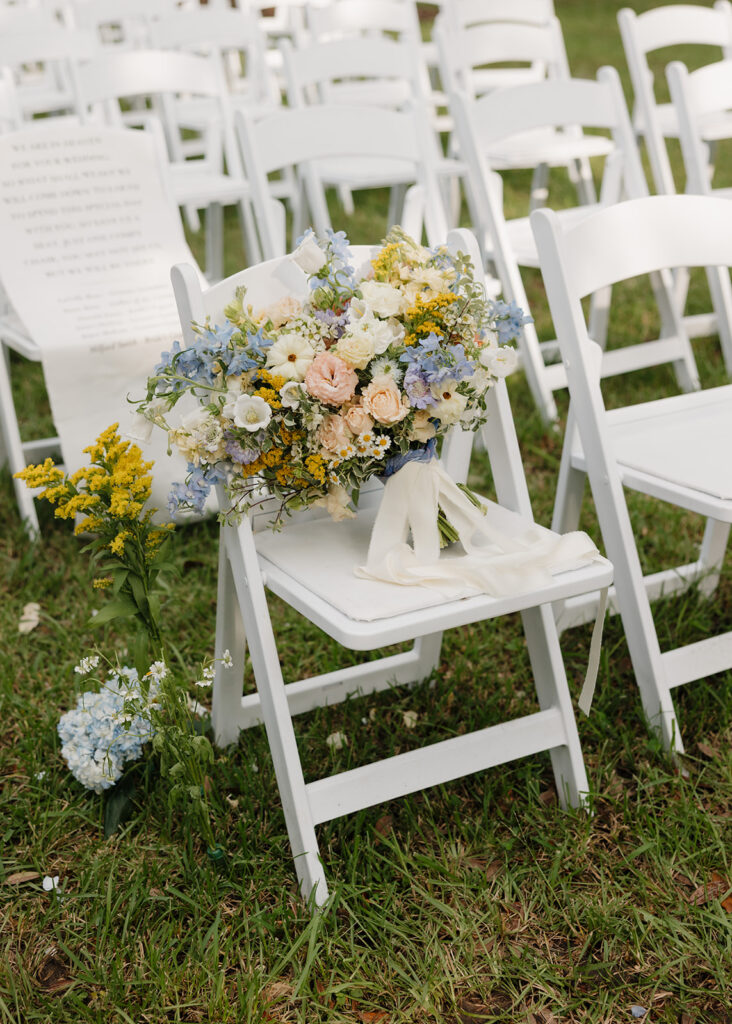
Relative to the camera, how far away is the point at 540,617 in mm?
1965

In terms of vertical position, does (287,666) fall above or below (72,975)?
above

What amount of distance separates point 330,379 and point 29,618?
57.4 inches

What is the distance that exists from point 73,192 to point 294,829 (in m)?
2.15

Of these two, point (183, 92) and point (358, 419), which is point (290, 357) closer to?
point (358, 419)

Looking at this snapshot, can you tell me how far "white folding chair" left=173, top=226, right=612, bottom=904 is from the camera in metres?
1.60

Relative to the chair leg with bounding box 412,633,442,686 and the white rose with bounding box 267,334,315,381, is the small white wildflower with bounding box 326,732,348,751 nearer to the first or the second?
the chair leg with bounding box 412,633,442,686

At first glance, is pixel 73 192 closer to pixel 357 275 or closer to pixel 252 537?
pixel 357 275

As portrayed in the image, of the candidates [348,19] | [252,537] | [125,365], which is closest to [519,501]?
[252,537]

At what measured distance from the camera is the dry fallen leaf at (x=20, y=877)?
6.28 ft

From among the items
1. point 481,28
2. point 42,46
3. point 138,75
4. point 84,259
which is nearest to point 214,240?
point 138,75

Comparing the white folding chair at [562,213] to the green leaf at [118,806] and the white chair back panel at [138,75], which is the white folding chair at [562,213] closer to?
the white chair back panel at [138,75]

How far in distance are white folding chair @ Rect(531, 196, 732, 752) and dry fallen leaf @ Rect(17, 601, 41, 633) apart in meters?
1.36

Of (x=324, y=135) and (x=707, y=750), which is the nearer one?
(x=707, y=750)

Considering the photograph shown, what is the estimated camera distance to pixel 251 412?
1.59 m
